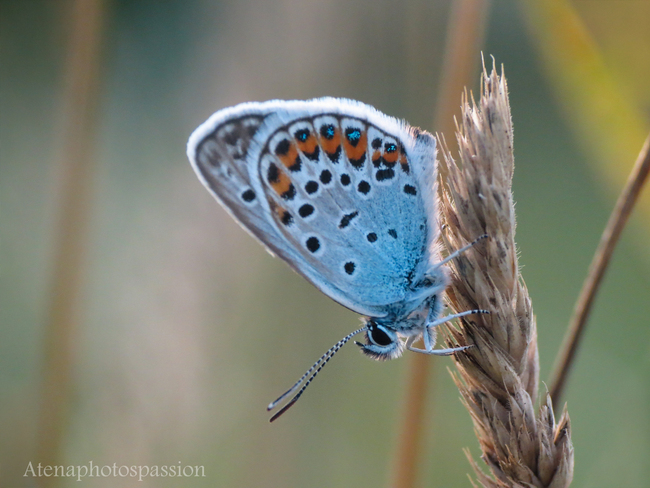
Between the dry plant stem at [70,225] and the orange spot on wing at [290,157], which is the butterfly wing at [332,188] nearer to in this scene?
the orange spot on wing at [290,157]

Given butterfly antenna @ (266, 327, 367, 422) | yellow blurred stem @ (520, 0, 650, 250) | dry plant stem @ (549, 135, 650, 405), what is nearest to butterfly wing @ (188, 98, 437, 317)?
butterfly antenna @ (266, 327, 367, 422)

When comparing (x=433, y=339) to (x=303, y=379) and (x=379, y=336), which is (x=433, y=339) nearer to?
(x=379, y=336)

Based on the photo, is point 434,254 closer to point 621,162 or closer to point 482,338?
point 482,338

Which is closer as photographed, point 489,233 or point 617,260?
point 489,233

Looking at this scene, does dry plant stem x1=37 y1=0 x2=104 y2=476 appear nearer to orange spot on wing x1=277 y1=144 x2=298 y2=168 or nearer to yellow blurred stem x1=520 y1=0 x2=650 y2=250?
orange spot on wing x1=277 y1=144 x2=298 y2=168

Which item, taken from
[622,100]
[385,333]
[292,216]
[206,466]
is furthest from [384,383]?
[622,100]

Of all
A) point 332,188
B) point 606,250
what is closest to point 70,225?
point 332,188

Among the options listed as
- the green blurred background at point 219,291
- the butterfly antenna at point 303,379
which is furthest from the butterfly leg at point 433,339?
the butterfly antenna at point 303,379
